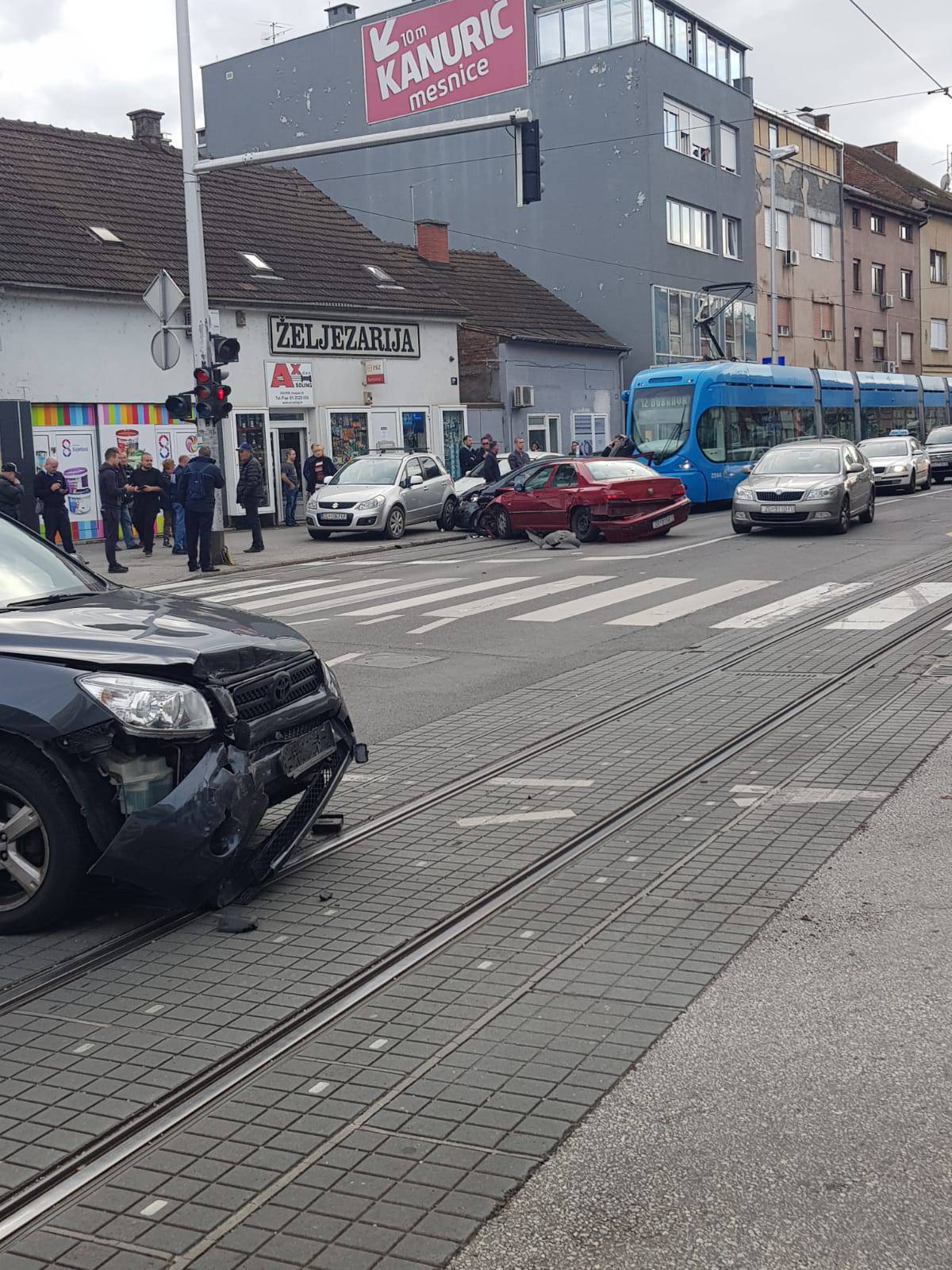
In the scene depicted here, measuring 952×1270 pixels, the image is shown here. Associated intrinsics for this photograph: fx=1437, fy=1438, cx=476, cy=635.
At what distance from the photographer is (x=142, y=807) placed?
5.20m

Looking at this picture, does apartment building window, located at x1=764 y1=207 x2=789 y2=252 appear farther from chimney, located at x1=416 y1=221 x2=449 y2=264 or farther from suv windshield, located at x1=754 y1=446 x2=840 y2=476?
suv windshield, located at x1=754 y1=446 x2=840 y2=476

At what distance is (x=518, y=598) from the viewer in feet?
52.4

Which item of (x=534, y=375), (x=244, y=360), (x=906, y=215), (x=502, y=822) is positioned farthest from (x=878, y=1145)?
(x=906, y=215)

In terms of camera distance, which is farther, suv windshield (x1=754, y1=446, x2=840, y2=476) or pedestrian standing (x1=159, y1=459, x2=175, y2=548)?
pedestrian standing (x1=159, y1=459, x2=175, y2=548)

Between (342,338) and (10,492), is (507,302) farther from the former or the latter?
(10,492)

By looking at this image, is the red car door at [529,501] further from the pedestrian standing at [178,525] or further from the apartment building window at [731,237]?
the apartment building window at [731,237]

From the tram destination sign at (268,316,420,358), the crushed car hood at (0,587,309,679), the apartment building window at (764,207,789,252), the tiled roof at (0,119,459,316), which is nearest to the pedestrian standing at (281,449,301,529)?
the tram destination sign at (268,316,420,358)

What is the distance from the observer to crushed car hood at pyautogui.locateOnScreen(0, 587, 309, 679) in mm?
5383

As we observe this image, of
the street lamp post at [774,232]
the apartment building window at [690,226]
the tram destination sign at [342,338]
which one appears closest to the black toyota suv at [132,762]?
the tram destination sign at [342,338]

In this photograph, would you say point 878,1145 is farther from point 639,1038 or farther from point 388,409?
point 388,409

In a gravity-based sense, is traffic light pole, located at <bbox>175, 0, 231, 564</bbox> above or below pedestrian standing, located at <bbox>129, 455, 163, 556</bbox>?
above

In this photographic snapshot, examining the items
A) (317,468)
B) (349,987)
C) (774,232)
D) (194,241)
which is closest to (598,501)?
(194,241)

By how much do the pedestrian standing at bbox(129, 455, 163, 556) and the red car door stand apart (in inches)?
238

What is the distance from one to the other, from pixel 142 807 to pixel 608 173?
44.7 metres
